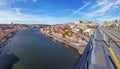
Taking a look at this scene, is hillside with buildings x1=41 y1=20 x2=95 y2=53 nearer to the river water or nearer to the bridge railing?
the river water

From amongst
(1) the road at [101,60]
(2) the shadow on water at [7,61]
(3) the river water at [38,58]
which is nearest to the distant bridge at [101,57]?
(1) the road at [101,60]

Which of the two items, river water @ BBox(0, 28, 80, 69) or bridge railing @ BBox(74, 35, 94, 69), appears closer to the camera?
bridge railing @ BBox(74, 35, 94, 69)

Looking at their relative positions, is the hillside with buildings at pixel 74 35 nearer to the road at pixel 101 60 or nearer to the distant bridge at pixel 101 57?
the distant bridge at pixel 101 57

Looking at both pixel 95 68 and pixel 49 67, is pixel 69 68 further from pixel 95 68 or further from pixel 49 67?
pixel 95 68

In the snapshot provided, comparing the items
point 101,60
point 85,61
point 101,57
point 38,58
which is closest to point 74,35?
point 38,58

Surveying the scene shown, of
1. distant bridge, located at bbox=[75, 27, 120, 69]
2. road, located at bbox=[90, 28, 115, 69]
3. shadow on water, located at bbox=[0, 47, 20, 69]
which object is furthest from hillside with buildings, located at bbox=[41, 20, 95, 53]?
road, located at bbox=[90, 28, 115, 69]

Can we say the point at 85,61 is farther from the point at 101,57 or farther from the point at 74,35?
the point at 74,35

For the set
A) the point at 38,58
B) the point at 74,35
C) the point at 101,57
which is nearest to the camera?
the point at 101,57

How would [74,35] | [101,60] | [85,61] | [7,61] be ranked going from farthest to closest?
[74,35]
[7,61]
[85,61]
[101,60]

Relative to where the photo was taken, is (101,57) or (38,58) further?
(38,58)

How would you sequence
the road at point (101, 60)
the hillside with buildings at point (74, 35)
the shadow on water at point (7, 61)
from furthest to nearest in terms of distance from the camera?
the hillside with buildings at point (74, 35) → the shadow on water at point (7, 61) → the road at point (101, 60)

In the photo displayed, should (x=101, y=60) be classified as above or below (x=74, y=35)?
Result: above

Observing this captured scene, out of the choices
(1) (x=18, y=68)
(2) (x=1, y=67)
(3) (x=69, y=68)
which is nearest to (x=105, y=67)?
(3) (x=69, y=68)
